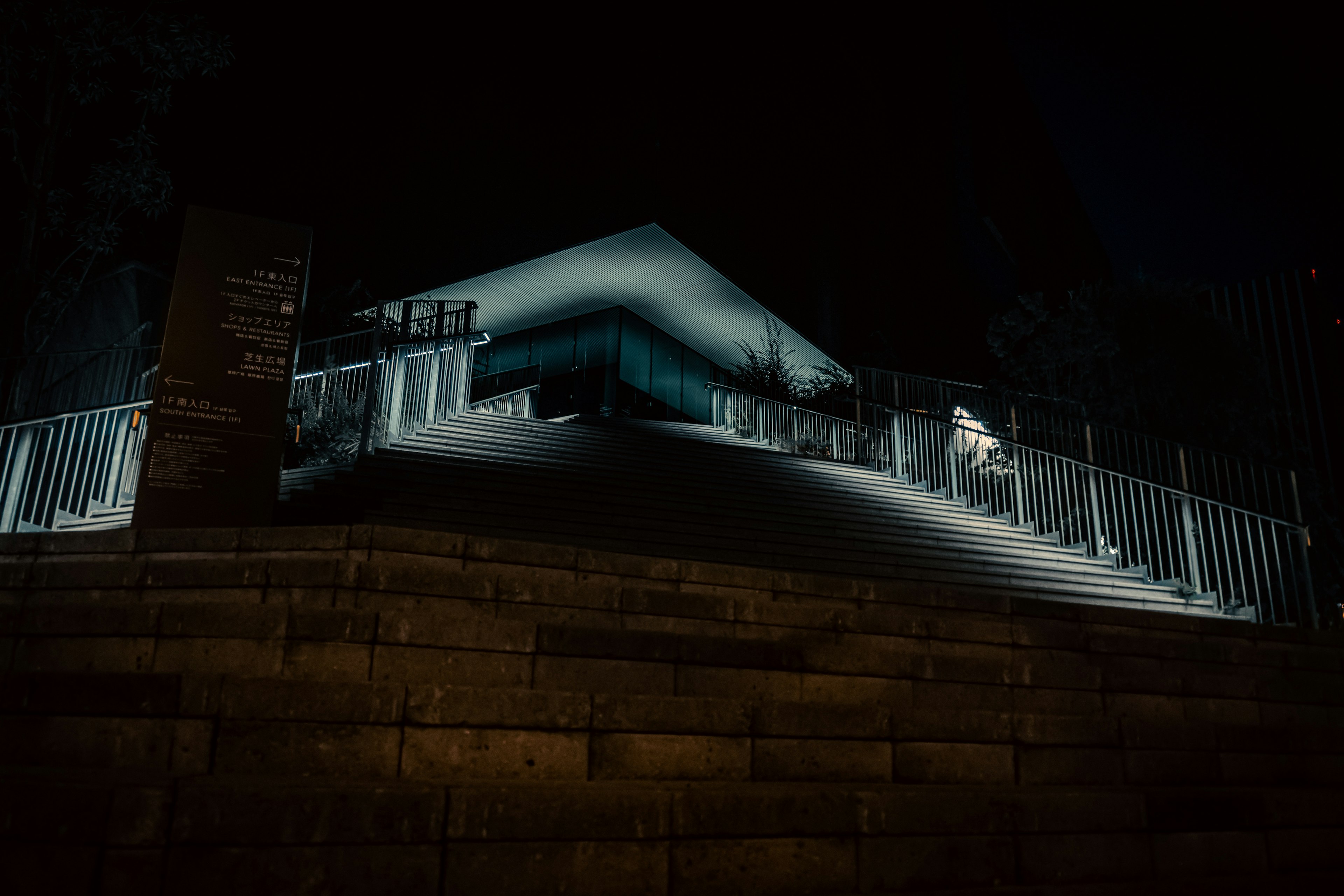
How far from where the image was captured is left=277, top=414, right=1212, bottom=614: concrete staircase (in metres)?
7.61

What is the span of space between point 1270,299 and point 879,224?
3246 cm

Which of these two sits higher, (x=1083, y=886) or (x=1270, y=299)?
(x=1270, y=299)

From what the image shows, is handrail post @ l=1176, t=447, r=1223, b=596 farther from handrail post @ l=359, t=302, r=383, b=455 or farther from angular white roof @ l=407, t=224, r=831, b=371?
angular white roof @ l=407, t=224, r=831, b=371

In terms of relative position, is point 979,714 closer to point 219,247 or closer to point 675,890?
point 675,890

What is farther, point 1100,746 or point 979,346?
point 979,346

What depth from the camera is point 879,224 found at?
31078 millimetres

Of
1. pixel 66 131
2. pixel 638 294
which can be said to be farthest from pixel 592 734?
pixel 638 294

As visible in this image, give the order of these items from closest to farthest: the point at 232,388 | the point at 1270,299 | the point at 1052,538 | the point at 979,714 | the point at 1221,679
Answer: the point at 979,714 → the point at 1221,679 → the point at 232,388 → the point at 1052,538 → the point at 1270,299

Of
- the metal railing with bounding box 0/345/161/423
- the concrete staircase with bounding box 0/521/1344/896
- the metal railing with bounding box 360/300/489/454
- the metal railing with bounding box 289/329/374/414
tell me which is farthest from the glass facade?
the concrete staircase with bounding box 0/521/1344/896

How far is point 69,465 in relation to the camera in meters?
7.61

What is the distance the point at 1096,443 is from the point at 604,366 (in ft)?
53.0

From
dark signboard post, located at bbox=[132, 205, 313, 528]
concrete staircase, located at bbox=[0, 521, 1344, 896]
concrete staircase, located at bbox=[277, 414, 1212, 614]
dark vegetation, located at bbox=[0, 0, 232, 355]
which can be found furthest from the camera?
dark vegetation, located at bbox=[0, 0, 232, 355]

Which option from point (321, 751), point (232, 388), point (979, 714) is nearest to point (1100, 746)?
point (979, 714)

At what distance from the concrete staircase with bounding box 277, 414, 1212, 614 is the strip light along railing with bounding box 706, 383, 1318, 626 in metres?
0.27
